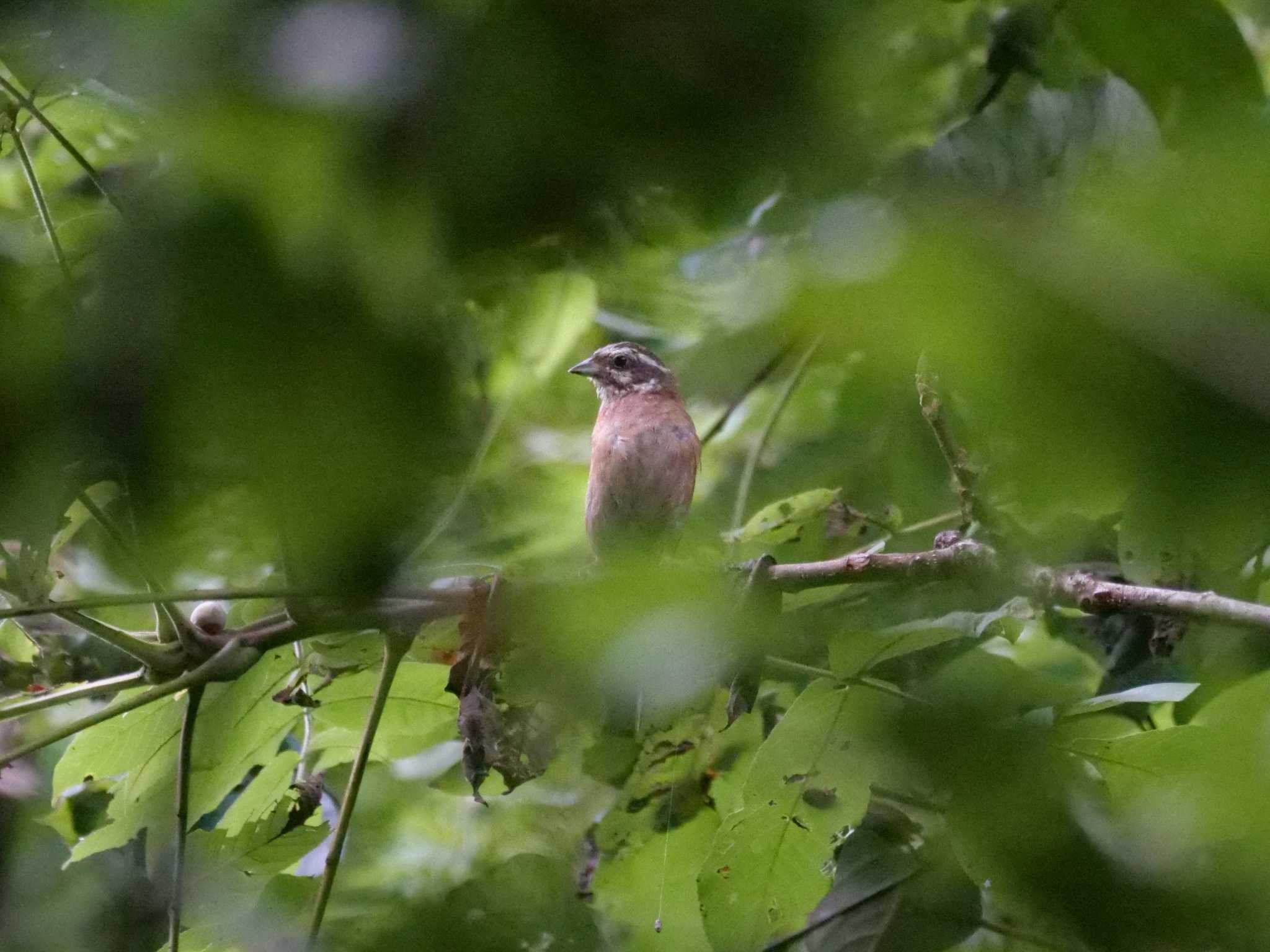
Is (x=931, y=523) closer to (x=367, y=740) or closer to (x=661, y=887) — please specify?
(x=661, y=887)

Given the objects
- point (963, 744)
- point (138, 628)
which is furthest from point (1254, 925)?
point (138, 628)

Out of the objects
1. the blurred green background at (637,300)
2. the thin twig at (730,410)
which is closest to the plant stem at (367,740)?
the blurred green background at (637,300)

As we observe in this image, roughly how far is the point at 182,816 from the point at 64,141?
138 cm

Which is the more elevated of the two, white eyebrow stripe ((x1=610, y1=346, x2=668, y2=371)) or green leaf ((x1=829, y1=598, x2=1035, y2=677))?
green leaf ((x1=829, y1=598, x2=1035, y2=677))

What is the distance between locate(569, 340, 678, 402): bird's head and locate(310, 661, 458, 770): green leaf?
2.71 meters

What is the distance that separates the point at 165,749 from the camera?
8.30ft

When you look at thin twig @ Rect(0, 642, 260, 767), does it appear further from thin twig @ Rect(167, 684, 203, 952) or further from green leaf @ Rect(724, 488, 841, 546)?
green leaf @ Rect(724, 488, 841, 546)

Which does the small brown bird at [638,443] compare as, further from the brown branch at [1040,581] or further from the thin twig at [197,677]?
the brown branch at [1040,581]

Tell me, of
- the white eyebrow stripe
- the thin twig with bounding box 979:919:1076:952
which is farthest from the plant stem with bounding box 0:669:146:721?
the white eyebrow stripe

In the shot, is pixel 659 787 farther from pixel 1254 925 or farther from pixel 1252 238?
pixel 1252 238

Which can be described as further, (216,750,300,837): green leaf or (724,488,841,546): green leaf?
(724,488,841,546): green leaf

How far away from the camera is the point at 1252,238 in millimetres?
525

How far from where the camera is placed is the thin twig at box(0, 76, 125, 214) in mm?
686

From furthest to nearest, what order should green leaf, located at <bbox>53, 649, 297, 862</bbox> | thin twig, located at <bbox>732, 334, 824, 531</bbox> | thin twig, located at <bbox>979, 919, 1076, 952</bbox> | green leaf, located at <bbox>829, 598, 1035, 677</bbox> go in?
thin twig, located at <bbox>732, 334, 824, 531</bbox> → green leaf, located at <bbox>53, 649, 297, 862</bbox> → green leaf, located at <bbox>829, 598, 1035, 677</bbox> → thin twig, located at <bbox>979, 919, 1076, 952</bbox>
